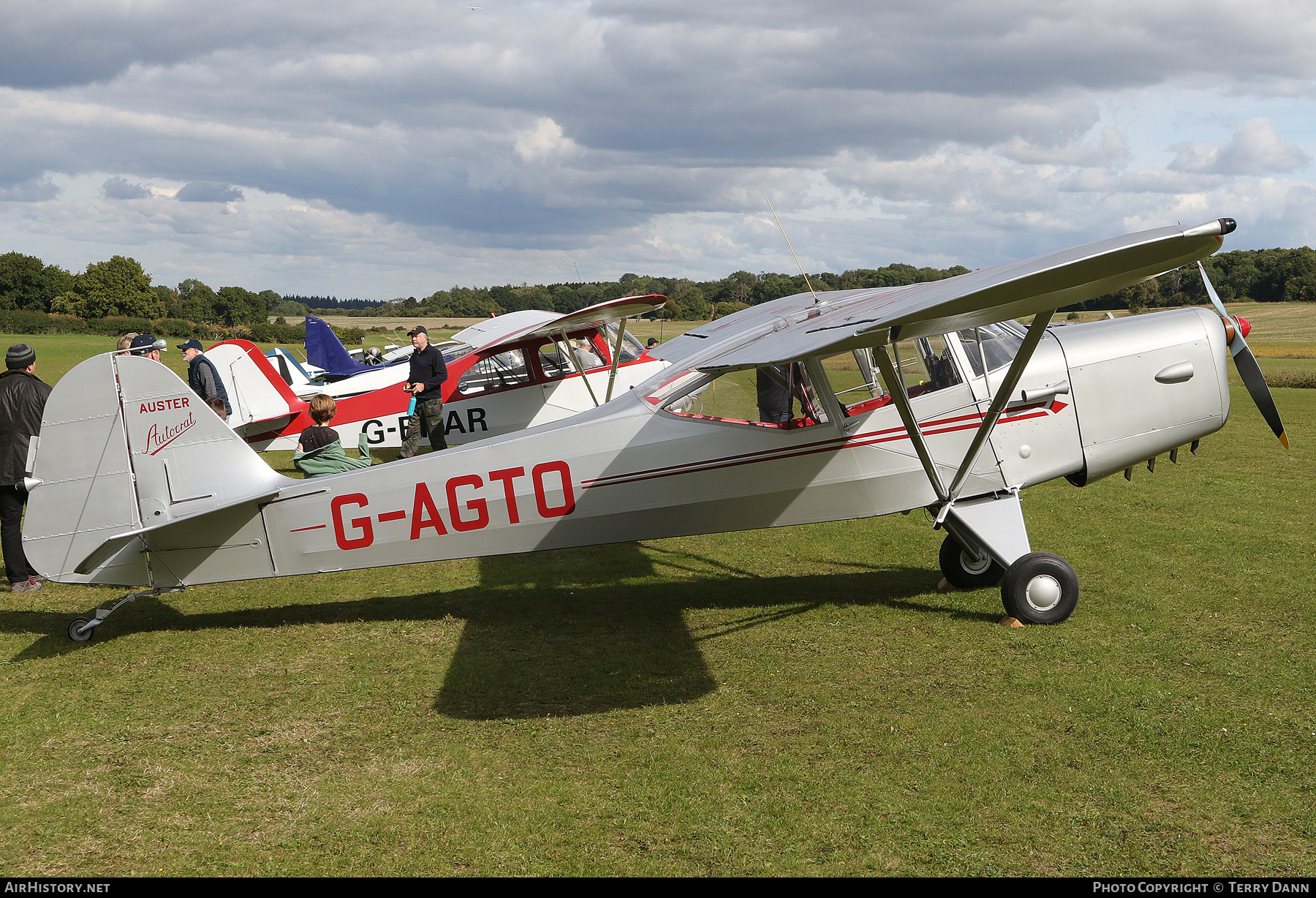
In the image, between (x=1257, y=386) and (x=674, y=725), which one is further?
(x=1257, y=386)

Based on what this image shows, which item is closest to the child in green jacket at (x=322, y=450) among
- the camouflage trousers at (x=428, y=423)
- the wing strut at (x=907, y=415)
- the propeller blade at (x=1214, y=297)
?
the wing strut at (x=907, y=415)

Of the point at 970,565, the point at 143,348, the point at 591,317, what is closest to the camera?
the point at 143,348

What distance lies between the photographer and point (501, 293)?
94.4 meters

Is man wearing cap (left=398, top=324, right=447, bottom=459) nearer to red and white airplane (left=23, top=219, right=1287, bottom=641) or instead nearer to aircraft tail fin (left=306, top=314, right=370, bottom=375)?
red and white airplane (left=23, top=219, right=1287, bottom=641)

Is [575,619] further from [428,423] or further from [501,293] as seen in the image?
[501,293]

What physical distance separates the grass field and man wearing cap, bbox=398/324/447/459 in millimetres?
3579

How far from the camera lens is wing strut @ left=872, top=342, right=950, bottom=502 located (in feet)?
16.1

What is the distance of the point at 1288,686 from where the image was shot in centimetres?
469

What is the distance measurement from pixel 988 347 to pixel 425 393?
281 inches

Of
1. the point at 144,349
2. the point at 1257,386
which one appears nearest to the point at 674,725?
the point at 144,349

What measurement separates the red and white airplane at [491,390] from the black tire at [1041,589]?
6.66m

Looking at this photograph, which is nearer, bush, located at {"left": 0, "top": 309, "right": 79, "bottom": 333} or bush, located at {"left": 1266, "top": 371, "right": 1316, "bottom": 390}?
bush, located at {"left": 1266, "top": 371, "right": 1316, "bottom": 390}

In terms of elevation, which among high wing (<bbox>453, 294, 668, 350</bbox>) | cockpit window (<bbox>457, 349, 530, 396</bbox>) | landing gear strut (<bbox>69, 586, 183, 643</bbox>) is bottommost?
landing gear strut (<bbox>69, 586, 183, 643</bbox>)

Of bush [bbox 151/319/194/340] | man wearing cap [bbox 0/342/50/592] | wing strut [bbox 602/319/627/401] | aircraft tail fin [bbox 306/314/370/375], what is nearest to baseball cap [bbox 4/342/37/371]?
man wearing cap [bbox 0/342/50/592]
